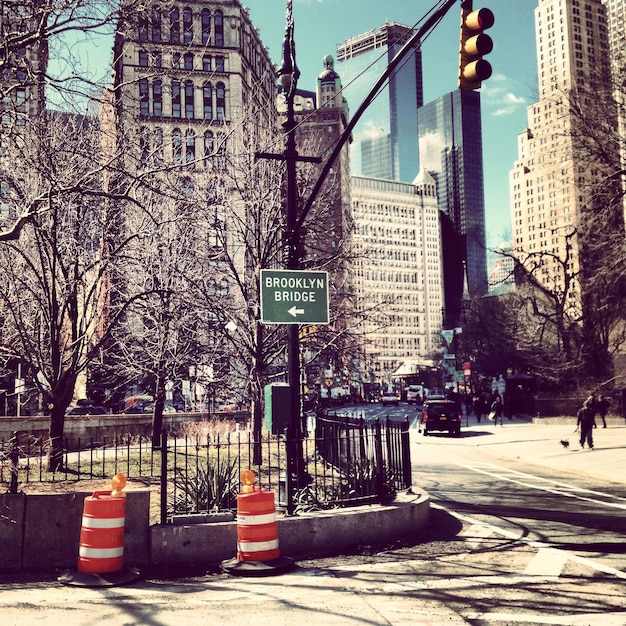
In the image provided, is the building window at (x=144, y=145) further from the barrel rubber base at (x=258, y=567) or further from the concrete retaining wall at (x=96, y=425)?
the concrete retaining wall at (x=96, y=425)

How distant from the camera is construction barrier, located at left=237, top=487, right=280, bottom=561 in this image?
790cm

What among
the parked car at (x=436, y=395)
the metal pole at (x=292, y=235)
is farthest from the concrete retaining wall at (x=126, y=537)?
the parked car at (x=436, y=395)

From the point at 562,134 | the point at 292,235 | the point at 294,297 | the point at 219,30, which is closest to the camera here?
the point at 294,297

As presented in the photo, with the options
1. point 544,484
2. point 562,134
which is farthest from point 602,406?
point 544,484

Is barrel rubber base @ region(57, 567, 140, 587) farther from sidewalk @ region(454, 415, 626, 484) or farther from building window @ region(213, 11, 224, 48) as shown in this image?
building window @ region(213, 11, 224, 48)

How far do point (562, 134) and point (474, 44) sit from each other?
75.9 ft

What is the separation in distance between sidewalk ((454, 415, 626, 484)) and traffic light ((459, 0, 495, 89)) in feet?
36.7

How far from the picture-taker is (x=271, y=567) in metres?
7.79

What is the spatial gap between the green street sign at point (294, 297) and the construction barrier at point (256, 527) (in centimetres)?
308

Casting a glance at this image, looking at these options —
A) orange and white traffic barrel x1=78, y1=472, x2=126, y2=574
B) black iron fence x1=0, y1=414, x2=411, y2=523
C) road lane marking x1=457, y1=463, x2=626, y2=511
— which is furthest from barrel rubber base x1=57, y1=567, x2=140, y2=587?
road lane marking x1=457, y1=463, x2=626, y2=511

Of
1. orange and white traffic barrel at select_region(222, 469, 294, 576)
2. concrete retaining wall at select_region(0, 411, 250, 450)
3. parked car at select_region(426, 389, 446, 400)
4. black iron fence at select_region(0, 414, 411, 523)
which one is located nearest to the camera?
orange and white traffic barrel at select_region(222, 469, 294, 576)

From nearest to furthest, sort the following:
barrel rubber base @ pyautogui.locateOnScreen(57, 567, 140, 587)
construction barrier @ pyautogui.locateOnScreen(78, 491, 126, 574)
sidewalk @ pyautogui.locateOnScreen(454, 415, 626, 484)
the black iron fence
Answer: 1. barrel rubber base @ pyautogui.locateOnScreen(57, 567, 140, 587)
2. construction barrier @ pyautogui.locateOnScreen(78, 491, 126, 574)
3. the black iron fence
4. sidewalk @ pyautogui.locateOnScreen(454, 415, 626, 484)

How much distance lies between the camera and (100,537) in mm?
7695

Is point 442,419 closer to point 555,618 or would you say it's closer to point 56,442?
point 56,442
